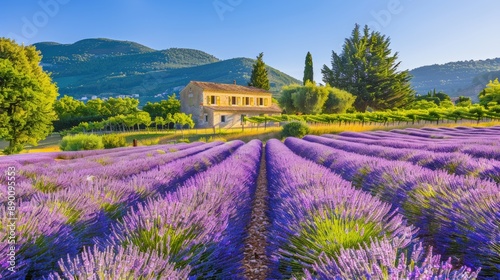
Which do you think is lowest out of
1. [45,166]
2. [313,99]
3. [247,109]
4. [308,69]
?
[45,166]

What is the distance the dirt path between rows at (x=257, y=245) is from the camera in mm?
2551

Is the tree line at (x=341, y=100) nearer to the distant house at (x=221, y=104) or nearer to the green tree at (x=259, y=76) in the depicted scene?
the green tree at (x=259, y=76)

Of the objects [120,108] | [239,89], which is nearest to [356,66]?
[239,89]

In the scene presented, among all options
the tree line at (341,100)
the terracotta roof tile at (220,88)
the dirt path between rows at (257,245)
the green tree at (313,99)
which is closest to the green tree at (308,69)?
the tree line at (341,100)

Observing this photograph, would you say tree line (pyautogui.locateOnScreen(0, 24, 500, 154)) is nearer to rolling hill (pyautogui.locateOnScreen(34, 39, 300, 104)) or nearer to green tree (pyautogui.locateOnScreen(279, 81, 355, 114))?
green tree (pyautogui.locateOnScreen(279, 81, 355, 114))

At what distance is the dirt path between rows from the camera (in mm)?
2551

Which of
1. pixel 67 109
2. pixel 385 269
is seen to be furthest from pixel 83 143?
pixel 67 109

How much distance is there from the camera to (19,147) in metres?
18.8

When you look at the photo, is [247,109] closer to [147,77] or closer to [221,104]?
[221,104]

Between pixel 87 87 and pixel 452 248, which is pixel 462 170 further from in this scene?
pixel 87 87

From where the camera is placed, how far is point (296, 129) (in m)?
25.8

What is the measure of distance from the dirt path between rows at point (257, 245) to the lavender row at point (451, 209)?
1.51 metres

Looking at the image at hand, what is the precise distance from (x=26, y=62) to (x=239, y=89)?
27923 millimetres

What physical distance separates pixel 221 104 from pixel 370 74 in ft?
92.3
